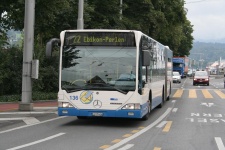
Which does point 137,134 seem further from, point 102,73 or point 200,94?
point 200,94

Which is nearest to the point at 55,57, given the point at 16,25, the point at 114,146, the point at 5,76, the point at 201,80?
the point at 16,25

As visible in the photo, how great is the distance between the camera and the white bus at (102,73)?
40.0ft

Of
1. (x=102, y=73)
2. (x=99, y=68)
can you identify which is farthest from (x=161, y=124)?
(x=99, y=68)

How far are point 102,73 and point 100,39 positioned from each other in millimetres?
1063

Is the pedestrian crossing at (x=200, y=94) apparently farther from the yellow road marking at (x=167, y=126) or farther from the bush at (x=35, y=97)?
the yellow road marking at (x=167, y=126)

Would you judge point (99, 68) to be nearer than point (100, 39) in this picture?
Yes

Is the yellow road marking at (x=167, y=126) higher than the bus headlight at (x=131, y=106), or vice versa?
the bus headlight at (x=131, y=106)

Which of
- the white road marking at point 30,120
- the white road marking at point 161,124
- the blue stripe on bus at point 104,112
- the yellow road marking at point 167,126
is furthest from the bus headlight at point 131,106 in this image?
the white road marking at point 30,120

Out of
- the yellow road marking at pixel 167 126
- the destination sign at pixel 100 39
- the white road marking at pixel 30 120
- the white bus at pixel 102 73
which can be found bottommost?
the white road marking at pixel 30 120

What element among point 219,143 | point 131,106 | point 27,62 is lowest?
point 219,143

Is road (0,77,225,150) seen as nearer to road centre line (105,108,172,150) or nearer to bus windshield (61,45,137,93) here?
road centre line (105,108,172,150)

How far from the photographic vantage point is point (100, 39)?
12641 millimetres

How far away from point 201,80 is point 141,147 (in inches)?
1620

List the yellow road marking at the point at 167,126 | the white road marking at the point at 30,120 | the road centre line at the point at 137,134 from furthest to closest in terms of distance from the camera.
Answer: the white road marking at the point at 30,120
the yellow road marking at the point at 167,126
the road centre line at the point at 137,134
